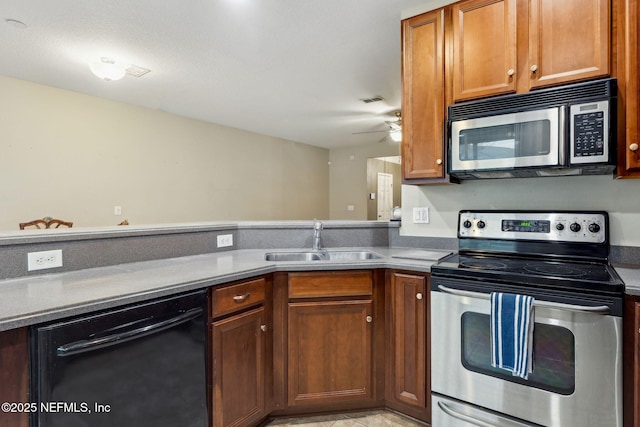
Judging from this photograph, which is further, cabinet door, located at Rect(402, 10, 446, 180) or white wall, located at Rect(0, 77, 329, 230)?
white wall, located at Rect(0, 77, 329, 230)

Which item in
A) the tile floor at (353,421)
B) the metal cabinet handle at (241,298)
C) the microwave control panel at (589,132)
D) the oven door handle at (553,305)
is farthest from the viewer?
the tile floor at (353,421)

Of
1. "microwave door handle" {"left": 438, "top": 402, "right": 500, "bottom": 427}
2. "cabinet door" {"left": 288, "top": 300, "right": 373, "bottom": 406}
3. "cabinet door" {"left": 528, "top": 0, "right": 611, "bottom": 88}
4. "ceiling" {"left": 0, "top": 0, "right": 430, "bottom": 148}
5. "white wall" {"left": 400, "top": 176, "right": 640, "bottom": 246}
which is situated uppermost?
"ceiling" {"left": 0, "top": 0, "right": 430, "bottom": 148}

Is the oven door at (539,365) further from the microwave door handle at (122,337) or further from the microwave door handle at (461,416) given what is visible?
the microwave door handle at (122,337)

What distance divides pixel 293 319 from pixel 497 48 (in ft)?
6.08

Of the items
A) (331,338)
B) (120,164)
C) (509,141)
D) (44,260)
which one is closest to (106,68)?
(120,164)

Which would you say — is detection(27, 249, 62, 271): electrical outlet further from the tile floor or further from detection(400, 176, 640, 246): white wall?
detection(400, 176, 640, 246): white wall

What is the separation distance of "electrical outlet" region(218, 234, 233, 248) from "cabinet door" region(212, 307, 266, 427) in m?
0.75

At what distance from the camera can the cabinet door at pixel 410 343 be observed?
1829 millimetres

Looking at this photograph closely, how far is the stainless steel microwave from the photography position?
1.60 m

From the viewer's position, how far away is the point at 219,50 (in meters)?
3.10

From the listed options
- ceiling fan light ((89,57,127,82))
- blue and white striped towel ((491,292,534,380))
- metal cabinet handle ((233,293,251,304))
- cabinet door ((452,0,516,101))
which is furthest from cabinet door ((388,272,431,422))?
ceiling fan light ((89,57,127,82))

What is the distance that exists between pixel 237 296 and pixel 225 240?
0.82m

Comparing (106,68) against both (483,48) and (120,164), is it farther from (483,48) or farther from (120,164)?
(483,48)

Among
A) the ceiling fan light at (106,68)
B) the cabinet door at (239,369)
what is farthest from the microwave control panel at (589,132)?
the ceiling fan light at (106,68)
